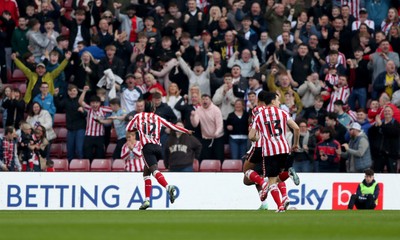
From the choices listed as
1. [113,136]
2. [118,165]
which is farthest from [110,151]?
[118,165]

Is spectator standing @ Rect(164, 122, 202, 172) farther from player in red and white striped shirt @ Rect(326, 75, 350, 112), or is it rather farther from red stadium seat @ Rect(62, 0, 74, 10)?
red stadium seat @ Rect(62, 0, 74, 10)

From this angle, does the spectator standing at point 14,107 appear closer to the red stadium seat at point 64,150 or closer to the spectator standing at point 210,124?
the red stadium seat at point 64,150

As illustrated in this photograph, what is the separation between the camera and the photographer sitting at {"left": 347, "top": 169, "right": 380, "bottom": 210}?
2314cm

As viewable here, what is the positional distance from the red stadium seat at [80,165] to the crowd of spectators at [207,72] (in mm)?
414

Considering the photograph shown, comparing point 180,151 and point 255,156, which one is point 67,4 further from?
point 255,156

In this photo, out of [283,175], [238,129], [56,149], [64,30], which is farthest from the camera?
[64,30]

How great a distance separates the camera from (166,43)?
87.8 ft

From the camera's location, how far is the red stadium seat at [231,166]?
25391 millimetres

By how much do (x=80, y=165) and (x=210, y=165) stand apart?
2933 millimetres

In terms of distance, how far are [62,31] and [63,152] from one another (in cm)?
388

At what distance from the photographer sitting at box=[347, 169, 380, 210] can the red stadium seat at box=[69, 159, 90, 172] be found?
6.07 metres
